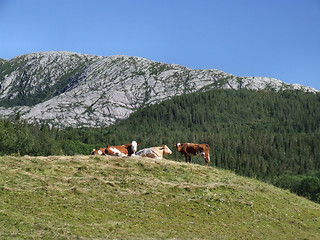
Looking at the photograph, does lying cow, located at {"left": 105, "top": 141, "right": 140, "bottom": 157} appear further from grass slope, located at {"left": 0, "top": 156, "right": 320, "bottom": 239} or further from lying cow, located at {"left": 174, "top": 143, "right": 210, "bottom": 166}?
lying cow, located at {"left": 174, "top": 143, "right": 210, "bottom": 166}

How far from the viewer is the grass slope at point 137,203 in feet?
61.3

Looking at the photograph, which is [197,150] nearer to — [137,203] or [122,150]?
[122,150]

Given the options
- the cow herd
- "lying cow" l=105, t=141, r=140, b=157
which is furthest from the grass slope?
the cow herd

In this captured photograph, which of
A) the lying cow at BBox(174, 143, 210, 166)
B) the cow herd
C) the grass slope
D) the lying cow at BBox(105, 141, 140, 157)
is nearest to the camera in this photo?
the grass slope

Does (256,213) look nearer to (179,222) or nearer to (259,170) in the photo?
(179,222)

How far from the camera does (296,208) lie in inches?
1107

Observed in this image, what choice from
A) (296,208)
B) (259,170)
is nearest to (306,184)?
(259,170)

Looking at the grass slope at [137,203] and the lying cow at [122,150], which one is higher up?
the lying cow at [122,150]

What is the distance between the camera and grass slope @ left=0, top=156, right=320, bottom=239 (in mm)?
18688

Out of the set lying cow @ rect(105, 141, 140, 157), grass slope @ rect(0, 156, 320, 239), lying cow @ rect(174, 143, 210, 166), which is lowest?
grass slope @ rect(0, 156, 320, 239)

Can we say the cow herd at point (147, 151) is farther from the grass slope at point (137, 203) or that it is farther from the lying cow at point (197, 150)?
the grass slope at point (137, 203)

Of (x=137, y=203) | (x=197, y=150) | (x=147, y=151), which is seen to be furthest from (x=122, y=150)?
(x=137, y=203)

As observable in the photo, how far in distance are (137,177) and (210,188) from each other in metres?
6.51

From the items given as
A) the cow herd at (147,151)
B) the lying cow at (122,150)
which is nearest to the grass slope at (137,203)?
the lying cow at (122,150)
